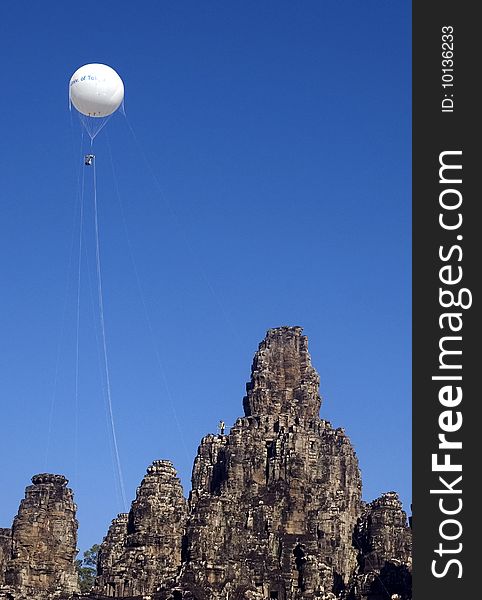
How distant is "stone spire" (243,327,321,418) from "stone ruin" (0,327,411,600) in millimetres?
101

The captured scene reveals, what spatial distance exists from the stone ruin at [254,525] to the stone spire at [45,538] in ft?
0.31

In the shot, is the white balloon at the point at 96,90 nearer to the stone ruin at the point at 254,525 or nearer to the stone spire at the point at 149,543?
the stone ruin at the point at 254,525

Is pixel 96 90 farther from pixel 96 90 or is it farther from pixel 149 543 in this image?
pixel 149 543

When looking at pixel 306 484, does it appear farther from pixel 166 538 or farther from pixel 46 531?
pixel 46 531

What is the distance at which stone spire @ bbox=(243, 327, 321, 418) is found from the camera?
5817 inches

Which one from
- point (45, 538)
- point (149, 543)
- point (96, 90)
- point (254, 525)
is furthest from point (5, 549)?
point (96, 90)

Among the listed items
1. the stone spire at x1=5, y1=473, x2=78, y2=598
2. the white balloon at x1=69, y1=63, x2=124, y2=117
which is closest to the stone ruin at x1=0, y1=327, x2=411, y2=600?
the stone spire at x1=5, y1=473, x2=78, y2=598

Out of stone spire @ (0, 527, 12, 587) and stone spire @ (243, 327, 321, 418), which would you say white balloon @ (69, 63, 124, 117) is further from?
stone spire @ (243, 327, 321, 418)

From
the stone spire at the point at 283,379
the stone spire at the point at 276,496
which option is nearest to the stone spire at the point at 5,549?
the stone spire at the point at 276,496

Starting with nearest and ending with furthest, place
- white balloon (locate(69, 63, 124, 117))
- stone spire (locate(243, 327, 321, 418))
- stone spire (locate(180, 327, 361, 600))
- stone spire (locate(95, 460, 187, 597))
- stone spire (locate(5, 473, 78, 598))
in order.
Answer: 1. white balloon (locate(69, 63, 124, 117))
2. stone spire (locate(5, 473, 78, 598))
3. stone spire (locate(95, 460, 187, 597))
4. stone spire (locate(180, 327, 361, 600))
5. stone spire (locate(243, 327, 321, 418))

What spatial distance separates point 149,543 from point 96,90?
46162 millimetres

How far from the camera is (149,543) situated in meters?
125

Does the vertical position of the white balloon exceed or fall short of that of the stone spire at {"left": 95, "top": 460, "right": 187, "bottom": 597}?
it exceeds it

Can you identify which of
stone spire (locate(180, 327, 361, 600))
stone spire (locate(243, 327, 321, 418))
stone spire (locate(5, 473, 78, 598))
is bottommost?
stone spire (locate(5, 473, 78, 598))
